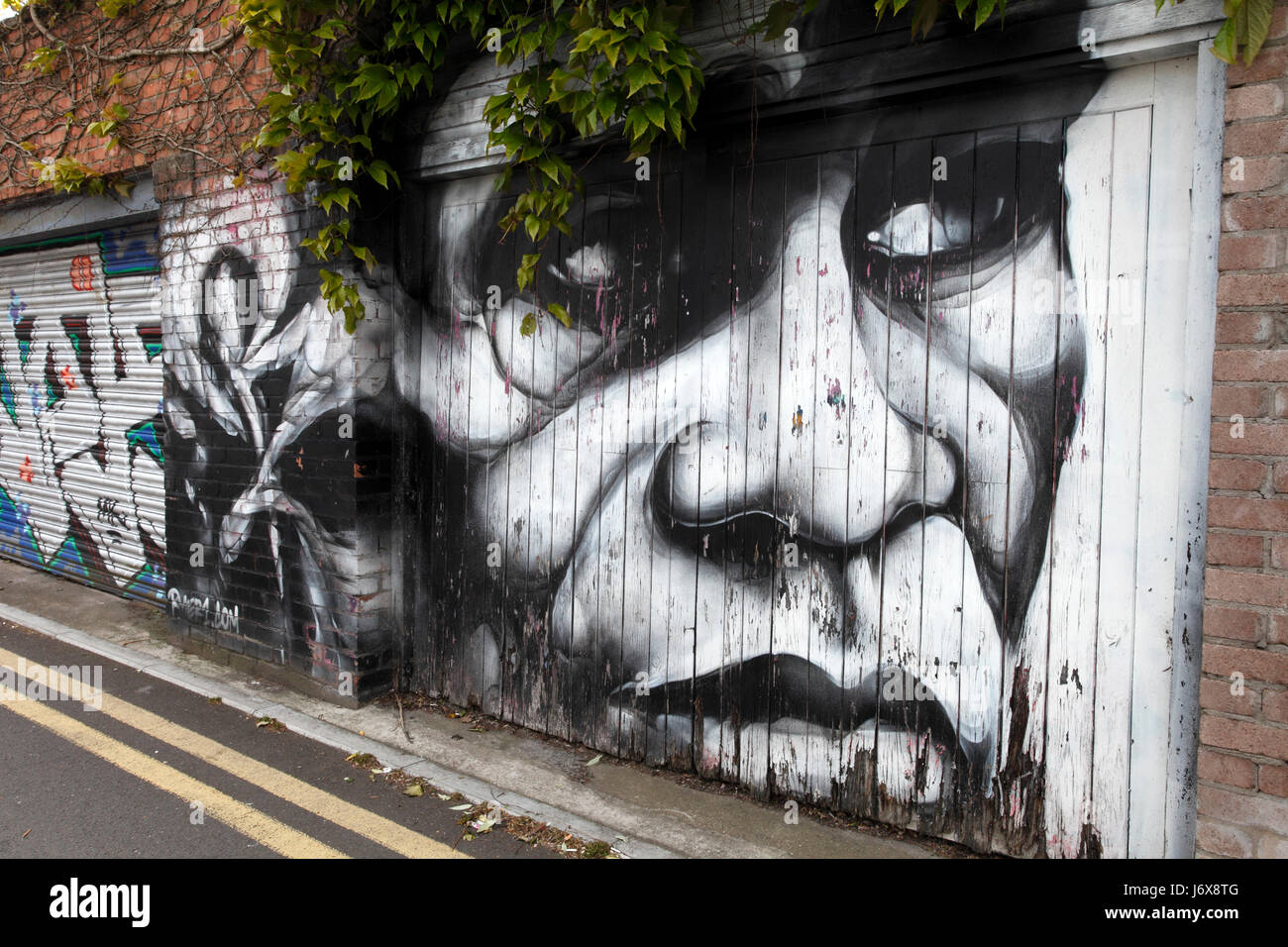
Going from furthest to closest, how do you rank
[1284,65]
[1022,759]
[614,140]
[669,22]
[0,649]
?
[0,649] → [614,140] → [669,22] → [1022,759] → [1284,65]

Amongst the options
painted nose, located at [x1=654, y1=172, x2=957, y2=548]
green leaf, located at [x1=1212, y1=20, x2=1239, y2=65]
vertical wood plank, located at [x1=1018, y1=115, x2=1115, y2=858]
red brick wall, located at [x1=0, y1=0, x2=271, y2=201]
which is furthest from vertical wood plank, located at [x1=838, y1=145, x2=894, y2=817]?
red brick wall, located at [x1=0, y1=0, x2=271, y2=201]

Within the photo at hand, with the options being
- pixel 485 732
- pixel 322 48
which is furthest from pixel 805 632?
pixel 322 48

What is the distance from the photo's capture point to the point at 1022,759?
2.95m

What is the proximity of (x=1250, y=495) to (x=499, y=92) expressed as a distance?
3.43m

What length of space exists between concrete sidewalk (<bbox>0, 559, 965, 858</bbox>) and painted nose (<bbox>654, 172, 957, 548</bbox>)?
1107mm

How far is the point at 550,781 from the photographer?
12.2 ft

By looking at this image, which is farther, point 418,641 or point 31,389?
point 31,389

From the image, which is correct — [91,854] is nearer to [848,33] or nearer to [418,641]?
[418,641]

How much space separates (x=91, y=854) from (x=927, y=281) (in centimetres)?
365

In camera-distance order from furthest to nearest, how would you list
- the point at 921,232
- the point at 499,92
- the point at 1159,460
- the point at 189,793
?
the point at 499,92 → the point at 189,793 → the point at 921,232 → the point at 1159,460

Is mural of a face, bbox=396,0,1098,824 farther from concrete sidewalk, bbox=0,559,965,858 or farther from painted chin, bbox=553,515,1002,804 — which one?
concrete sidewalk, bbox=0,559,965,858

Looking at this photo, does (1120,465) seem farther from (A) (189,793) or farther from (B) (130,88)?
(B) (130,88)

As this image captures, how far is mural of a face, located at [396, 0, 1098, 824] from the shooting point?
116 inches

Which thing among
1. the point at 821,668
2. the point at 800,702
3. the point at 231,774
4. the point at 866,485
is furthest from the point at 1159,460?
the point at 231,774
